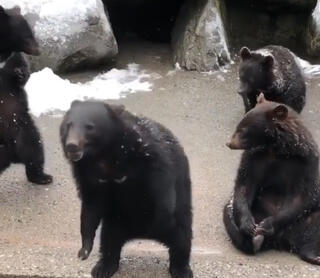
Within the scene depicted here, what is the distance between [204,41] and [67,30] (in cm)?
177

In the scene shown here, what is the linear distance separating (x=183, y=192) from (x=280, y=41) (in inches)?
246

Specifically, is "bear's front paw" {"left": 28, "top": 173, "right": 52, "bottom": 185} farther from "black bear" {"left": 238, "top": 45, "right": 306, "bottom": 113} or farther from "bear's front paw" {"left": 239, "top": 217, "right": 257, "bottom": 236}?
"black bear" {"left": 238, "top": 45, "right": 306, "bottom": 113}

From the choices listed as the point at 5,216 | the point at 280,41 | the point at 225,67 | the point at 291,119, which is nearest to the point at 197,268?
the point at 291,119

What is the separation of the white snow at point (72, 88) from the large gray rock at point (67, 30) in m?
0.24

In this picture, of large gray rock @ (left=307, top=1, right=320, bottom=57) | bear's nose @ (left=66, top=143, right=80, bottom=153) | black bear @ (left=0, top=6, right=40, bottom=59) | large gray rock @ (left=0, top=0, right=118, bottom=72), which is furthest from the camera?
large gray rock @ (left=307, top=1, right=320, bottom=57)

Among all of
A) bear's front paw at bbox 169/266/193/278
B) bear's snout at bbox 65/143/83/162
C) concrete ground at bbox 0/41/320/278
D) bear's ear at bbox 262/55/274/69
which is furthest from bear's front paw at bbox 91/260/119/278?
bear's ear at bbox 262/55/274/69

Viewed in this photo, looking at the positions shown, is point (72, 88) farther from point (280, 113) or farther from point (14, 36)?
point (280, 113)

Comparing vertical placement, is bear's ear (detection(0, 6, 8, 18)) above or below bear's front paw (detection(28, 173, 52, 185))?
above

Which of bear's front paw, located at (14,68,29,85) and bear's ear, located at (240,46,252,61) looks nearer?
bear's front paw, located at (14,68,29,85)

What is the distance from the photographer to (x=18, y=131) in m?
6.07

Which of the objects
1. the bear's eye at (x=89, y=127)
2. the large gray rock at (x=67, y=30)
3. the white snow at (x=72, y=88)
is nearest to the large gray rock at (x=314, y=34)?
the white snow at (x=72, y=88)

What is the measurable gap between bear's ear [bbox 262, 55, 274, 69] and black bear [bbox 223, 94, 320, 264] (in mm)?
2496

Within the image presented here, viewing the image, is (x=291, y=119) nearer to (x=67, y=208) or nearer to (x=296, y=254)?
(x=296, y=254)

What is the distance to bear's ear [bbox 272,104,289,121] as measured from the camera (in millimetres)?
4957
